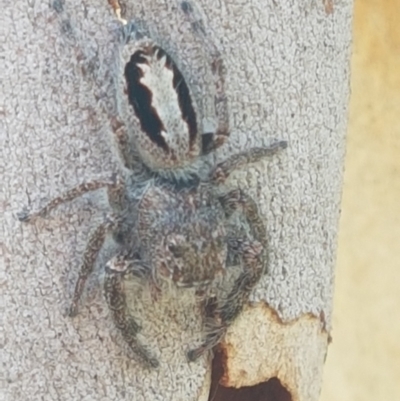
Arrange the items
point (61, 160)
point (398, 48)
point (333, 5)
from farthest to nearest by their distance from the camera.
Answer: point (398, 48), point (333, 5), point (61, 160)

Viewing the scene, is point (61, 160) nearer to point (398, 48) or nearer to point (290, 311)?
point (290, 311)

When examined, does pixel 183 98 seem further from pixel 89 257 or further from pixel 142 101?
pixel 89 257

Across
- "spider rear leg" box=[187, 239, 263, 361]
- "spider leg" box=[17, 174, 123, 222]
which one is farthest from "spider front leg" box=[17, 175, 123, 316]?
"spider rear leg" box=[187, 239, 263, 361]

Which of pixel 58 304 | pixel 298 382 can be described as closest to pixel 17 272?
pixel 58 304

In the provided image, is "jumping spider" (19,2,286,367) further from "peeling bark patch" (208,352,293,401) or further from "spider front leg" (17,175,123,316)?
"peeling bark patch" (208,352,293,401)

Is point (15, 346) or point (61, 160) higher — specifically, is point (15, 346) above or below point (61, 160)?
below

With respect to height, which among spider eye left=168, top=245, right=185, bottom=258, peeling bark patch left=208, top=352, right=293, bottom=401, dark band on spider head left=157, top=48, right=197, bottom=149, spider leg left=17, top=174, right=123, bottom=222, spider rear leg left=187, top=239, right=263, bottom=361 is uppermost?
dark band on spider head left=157, top=48, right=197, bottom=149

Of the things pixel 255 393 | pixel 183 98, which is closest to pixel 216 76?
pixel 183 98
